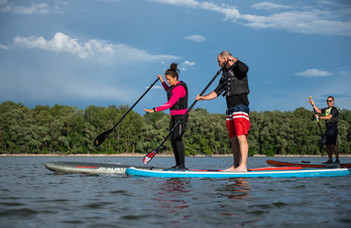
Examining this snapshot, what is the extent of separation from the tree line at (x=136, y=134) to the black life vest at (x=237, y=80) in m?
59.3

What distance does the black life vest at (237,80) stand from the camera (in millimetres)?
7848

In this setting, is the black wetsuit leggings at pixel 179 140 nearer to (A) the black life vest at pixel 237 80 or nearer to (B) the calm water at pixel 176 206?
(A) the black life vest at pixel 237 80

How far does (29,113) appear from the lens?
77750mm

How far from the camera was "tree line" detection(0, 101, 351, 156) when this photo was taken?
6831 centimetres

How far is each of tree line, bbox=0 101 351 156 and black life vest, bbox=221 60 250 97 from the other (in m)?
59.3

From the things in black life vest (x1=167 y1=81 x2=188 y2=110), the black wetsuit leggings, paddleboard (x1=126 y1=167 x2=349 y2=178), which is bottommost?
paddleboard (x1=126 y1=167 x2=349 y2=178)

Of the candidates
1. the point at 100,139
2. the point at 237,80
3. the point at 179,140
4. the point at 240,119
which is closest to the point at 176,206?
the point at 240,119

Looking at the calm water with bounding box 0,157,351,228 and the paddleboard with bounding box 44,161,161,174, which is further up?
the paddleboard with bounding box 44,161,161,174

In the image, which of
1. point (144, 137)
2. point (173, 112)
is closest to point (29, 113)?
point (144, 137)

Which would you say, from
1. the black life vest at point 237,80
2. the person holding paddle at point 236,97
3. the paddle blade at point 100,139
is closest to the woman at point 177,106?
the person holding paddle at point 236,97

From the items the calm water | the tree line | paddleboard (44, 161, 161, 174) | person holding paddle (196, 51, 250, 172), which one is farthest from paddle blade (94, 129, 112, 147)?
the tree line

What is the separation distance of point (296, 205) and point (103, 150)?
70.1 meters

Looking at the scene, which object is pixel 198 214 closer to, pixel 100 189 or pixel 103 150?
pixel 100 189

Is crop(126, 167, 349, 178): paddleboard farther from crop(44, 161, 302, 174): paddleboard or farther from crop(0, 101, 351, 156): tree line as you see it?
crop(0, 101, 351, 156): tree line
